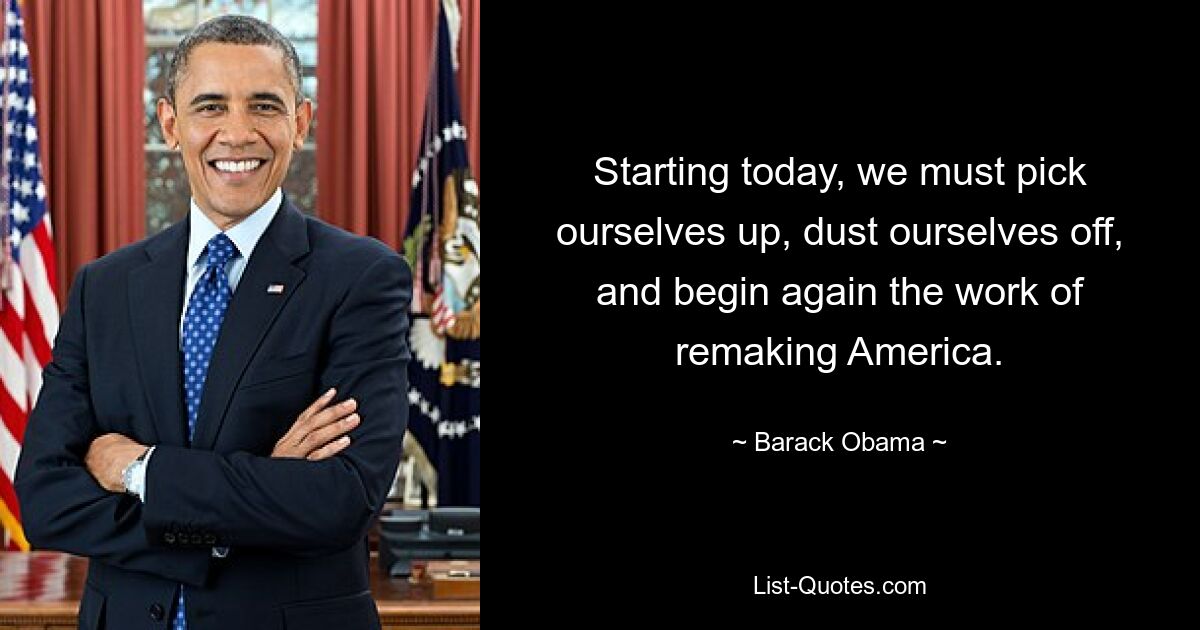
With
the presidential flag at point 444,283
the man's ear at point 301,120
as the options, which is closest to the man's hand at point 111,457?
the man's ear at point 301,120

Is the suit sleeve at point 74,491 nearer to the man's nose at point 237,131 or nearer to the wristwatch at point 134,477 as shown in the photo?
the wristwatch at point 134,477

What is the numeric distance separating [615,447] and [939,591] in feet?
Answer: 1.00

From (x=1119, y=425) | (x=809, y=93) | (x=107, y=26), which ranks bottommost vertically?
(x=1119, y=425)

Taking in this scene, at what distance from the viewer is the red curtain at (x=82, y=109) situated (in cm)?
591

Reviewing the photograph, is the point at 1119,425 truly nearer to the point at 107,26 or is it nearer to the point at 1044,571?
the point at 1044,571

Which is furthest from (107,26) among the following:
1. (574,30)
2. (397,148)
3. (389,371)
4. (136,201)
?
(574,30)

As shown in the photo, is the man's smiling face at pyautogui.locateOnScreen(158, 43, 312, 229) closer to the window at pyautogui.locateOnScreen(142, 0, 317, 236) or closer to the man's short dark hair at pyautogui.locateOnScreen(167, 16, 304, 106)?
the man's short dark hair at pyautogui.locateOnScreen(167, 16, 304, 106)

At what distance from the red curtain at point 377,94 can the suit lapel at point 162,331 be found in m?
3.71

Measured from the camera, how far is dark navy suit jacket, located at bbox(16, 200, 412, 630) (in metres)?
2.07

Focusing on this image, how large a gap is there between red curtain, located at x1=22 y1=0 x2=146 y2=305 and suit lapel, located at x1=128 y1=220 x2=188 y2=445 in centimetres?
390

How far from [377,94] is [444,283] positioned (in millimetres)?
1014

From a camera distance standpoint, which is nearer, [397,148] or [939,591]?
[939,591]

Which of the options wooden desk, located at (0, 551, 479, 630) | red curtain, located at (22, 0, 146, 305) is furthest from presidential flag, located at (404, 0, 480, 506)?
wooden desk, located at (0, 551, 479, 630)

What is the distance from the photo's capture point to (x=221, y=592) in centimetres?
208
